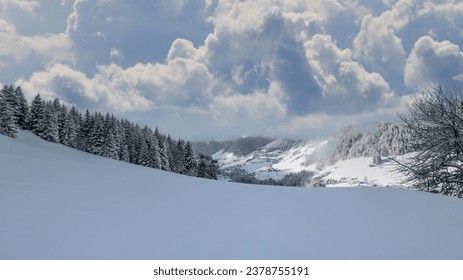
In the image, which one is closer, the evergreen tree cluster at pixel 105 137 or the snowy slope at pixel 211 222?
the snowy slope at pixel 211 222

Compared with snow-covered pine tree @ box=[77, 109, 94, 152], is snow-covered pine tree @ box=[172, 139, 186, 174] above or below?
below

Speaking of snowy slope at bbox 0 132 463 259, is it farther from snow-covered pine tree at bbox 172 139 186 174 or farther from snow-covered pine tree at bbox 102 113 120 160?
snow-covered pine tree at bbox 172 139 186 174

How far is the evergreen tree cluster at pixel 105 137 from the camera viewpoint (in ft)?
161

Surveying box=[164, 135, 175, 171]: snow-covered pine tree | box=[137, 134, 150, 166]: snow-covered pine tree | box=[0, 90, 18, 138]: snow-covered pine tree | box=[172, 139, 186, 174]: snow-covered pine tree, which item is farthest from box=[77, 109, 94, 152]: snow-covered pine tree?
box=[172, 139, 186, 174]: snow-covered pine tree

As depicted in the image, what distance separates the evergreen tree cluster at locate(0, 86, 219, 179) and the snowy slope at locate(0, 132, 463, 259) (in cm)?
4287

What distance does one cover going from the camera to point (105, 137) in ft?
160

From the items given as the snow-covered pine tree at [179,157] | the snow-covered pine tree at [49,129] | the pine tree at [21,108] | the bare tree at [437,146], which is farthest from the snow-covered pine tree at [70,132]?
the bare tree at [437,146]

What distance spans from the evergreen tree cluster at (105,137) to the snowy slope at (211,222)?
42.9 meters

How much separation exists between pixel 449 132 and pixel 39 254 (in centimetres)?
1477

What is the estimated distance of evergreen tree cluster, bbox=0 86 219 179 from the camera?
48969 mm

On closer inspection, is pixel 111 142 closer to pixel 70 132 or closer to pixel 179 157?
pixel 70 132

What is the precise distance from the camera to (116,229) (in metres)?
4.64

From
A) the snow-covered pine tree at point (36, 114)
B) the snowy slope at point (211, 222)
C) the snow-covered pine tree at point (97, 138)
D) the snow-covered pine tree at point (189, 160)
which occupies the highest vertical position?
the snow-covered pine tree at point (36, 114)

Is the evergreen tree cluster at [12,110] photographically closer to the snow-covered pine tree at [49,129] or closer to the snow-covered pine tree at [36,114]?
the snow-covered pine tree at [36,114]
